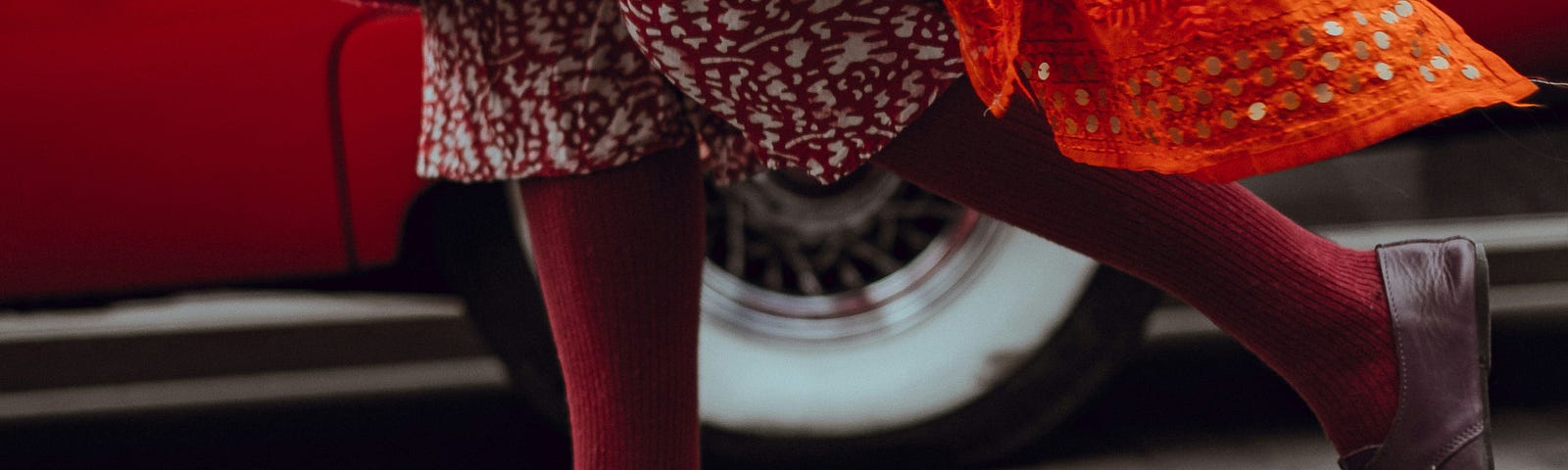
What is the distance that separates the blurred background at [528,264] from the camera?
1.32 metres

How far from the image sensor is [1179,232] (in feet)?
2.22

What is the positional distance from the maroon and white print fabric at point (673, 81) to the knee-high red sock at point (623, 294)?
0.02 m

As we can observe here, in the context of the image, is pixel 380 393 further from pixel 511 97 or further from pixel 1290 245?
pixel 1290 245

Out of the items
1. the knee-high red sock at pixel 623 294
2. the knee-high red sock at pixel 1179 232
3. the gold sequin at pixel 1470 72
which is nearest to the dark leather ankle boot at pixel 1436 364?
the knee-high red sock at pixel 1179 232

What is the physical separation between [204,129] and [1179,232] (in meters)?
1.03

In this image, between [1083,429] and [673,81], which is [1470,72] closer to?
[673,81]

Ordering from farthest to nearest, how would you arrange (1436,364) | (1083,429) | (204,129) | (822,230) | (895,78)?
(1083,429) < (822,230) < (204,129) < (1436,364) < (895,78)

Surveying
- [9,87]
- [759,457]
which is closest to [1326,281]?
[759,457]

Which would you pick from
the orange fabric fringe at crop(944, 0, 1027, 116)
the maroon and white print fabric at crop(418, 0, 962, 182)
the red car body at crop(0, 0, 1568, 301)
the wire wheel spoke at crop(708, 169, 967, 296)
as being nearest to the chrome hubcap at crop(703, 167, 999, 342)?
the wire wheel spoke at crop(708, 169, 967, 296)

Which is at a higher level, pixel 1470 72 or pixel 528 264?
pixel 1470 72

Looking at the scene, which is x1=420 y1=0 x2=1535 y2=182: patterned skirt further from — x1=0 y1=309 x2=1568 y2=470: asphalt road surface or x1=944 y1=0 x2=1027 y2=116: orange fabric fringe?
x1=0 y1=309 x2=1568 y2=470: asphalt road surface

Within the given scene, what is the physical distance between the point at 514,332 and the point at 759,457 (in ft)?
1.01

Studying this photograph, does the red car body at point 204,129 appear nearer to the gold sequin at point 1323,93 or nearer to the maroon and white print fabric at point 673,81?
the maroon and white print fabric at point 673,81

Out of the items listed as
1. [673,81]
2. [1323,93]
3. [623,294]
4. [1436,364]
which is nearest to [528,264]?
[623,294]
